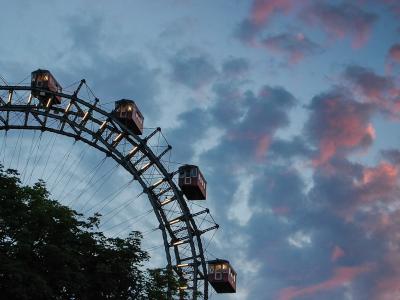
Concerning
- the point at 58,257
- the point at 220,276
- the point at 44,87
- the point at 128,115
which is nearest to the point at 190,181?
the point at 128,115

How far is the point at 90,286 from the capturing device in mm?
42000

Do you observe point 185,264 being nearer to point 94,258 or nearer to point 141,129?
point 141,129

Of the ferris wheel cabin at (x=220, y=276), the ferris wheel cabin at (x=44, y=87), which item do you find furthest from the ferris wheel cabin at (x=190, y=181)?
the ferris wheel cabin at (x=44, y=87)

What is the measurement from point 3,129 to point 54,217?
22.5m

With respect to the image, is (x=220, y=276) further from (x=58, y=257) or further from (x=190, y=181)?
(x=58, y=257)

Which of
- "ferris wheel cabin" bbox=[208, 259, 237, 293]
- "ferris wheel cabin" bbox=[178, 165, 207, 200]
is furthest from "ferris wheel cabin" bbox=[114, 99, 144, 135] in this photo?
"ferris wheel cabin" bbox=[208, 259, 237, 293]

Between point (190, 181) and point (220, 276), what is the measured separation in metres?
10.2

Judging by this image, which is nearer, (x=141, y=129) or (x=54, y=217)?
(x=54, y=217)

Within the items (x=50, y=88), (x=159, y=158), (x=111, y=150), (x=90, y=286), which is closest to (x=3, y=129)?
(x=50, y=88)

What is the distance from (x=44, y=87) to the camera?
6362cm

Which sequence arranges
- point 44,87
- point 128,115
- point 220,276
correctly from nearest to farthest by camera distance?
1. point 44,87
2. point 128,115
3. point 220,276

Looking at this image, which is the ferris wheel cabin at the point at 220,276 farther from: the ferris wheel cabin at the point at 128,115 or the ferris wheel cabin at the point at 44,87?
the ferris wheel cabin at the point at 44,87

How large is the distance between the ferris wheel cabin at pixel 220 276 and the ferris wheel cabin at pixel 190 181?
24.0ft

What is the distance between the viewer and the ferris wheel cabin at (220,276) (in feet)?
220
